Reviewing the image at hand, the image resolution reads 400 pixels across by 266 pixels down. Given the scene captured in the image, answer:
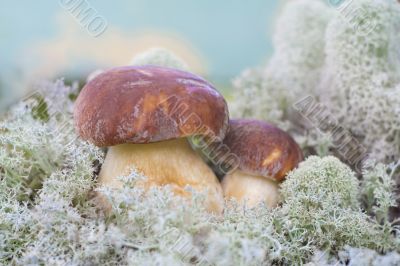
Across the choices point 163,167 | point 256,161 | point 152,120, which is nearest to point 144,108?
point 152,120

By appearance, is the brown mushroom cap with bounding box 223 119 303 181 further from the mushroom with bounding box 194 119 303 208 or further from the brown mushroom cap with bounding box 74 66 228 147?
the brown mushroom cap with bounding box 74 66 228 147

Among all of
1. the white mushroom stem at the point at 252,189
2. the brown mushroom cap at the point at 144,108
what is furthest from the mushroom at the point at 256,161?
the brown mushroom cap at the point at 144,108

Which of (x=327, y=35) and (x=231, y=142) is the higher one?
(x=327, y=35)

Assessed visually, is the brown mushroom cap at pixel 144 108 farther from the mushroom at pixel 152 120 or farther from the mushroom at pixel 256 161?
the mushroom at pixel 256 161

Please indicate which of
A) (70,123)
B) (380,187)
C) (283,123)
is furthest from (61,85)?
(380,187)

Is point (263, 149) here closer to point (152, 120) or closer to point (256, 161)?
point (256, 161)

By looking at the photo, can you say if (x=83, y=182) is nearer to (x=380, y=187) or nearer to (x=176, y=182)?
(x=176, y=182)

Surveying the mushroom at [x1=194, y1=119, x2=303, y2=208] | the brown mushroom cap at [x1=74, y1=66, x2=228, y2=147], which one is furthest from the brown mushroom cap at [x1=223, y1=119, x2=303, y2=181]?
the brown mushroom cap at [x1=74, y1=66, x2=228, y2=147]
